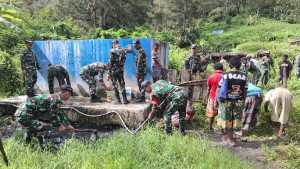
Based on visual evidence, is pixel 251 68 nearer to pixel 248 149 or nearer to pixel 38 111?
pixel 248 149

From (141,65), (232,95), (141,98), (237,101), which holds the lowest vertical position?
(141,98)

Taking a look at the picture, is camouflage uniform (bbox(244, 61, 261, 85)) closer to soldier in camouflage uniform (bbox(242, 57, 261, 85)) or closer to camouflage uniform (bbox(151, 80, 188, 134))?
soldier in camouflage uniform (bbox(242, 57, 261, 85))

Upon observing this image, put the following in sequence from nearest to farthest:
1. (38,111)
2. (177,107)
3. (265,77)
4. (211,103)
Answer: (38,111) < (177,107) < (211,103) < (265,77)

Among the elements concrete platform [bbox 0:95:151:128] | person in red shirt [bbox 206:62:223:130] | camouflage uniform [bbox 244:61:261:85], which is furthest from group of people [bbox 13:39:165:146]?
camouflage uniform [bbox 244:61:261:85]

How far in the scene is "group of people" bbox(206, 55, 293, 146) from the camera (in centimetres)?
416

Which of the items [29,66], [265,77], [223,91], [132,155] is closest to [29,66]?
[29,66]

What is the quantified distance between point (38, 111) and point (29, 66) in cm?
309

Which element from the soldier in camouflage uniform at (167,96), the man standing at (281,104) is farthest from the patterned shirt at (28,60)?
the man standing at (281,104)

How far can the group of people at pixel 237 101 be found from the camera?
416 centimetres

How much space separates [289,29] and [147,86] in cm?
2951

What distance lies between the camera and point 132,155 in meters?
3.69

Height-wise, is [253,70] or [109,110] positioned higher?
[253,70]

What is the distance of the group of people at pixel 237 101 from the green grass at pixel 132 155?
0.82 meters

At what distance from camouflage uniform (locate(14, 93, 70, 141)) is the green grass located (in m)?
0.36
